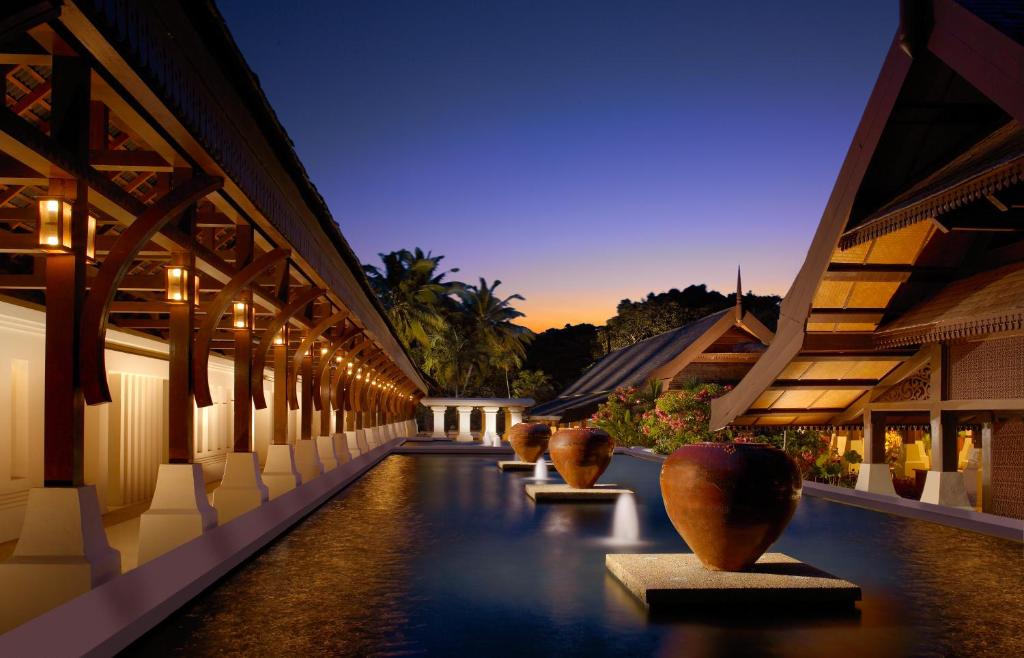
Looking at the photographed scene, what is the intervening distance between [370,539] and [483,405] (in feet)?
120

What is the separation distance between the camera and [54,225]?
19.5 ft

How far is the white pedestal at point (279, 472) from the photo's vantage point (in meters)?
13.9

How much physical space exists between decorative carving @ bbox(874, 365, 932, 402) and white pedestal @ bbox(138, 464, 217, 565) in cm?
1050

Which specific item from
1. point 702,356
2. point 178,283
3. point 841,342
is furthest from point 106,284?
point 702,356

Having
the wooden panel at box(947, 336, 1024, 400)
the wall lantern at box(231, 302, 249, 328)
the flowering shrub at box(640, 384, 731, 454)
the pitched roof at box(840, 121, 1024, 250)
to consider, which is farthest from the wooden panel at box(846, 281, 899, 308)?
the flowering shrub at box(640, 384, 731, 454)

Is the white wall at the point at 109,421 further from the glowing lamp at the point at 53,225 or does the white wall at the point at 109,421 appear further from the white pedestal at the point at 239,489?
the glowing lamp at the point at 53,225

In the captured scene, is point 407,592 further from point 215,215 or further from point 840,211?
point 840,211

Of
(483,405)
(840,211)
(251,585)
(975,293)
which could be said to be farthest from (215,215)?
(483,405)

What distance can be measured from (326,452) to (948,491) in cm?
1197

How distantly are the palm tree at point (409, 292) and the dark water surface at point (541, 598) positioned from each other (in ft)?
156

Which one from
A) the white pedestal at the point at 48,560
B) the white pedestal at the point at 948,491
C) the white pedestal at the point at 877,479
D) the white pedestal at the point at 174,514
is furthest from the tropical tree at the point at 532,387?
the white pedestal at the point at 48,560

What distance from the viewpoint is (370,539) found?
32.1 feet

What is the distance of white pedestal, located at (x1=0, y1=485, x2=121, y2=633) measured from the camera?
235 inches

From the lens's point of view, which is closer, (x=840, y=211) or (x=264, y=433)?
(x=840, y=211)
